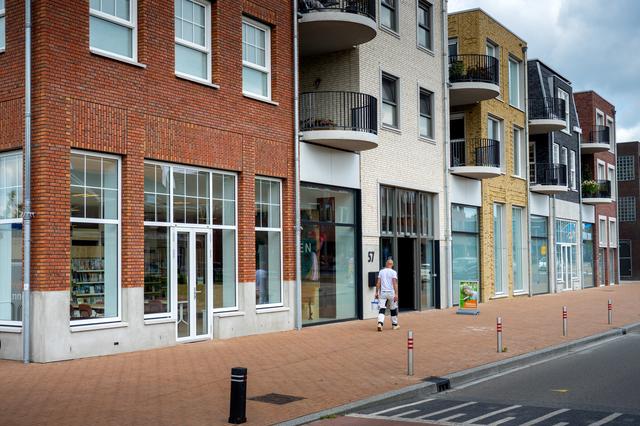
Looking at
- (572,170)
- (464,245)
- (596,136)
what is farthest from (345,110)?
(596,136)

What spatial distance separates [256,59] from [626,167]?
159ft

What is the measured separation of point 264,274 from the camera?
59.0ft

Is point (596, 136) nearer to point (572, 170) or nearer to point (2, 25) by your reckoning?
point (572, 170)

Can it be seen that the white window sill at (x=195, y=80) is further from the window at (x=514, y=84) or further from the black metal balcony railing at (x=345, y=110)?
the window at (x=514, y=84)

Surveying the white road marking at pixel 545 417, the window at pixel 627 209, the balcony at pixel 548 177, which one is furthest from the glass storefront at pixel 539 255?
the window at pixel 627 209

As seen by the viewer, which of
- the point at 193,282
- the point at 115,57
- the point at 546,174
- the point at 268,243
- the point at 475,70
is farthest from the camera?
the point at 546,174

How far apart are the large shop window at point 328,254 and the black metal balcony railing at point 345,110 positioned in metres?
1.81

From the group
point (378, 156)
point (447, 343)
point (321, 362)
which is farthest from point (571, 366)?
point (378, 156)

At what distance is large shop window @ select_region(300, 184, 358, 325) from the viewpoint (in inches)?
757

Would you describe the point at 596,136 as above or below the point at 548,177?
above

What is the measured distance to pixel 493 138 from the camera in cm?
3080

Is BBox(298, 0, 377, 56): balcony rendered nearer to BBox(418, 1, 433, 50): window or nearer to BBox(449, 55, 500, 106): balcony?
BBox(418, 1, 433, 50): window

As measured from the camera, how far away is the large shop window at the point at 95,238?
13.4 metres

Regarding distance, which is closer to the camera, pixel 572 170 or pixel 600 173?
pixel 572 170
